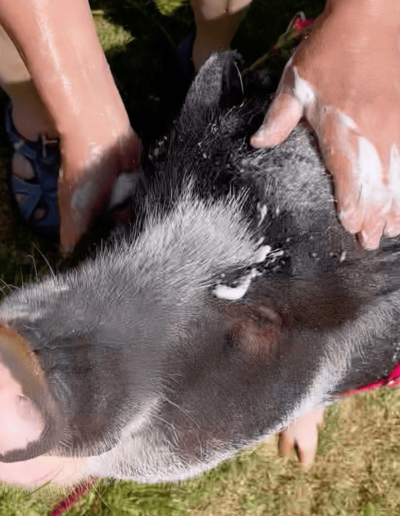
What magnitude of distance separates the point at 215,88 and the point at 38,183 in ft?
4.12

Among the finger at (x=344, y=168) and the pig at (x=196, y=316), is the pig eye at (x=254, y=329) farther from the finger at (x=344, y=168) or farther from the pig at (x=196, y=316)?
the finger at (x=344, y=168)

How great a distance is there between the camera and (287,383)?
1.14 meters

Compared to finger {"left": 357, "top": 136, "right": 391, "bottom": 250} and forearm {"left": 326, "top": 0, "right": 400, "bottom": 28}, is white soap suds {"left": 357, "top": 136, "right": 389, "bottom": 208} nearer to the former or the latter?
finger {"left": 357, "top": 136, "right": 391, "bottom": 250}

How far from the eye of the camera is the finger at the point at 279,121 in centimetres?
113

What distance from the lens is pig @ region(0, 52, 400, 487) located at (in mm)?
1015

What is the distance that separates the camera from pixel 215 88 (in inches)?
49.9

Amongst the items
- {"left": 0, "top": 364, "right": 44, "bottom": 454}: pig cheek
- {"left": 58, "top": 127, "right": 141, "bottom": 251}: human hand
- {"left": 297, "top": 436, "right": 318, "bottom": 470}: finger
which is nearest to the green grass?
{"left": 297, "top": 436, "right": 318, "bottom": 470}: finger

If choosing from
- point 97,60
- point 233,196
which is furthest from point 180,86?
point 233,196

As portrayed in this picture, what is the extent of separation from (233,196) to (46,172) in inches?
53.0

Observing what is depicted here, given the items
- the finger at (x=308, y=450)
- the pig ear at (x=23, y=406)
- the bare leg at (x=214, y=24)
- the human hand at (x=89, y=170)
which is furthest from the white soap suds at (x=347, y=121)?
the finger at (x=308, y=450)

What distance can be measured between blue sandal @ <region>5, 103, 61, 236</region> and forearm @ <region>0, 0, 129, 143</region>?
81 cm

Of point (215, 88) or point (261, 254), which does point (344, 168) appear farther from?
point (215, 88)

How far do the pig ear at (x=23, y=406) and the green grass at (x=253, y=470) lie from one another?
4.17ft

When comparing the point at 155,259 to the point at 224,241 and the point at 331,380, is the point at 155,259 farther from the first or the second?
the point at 331,380
